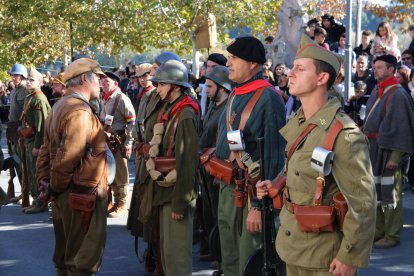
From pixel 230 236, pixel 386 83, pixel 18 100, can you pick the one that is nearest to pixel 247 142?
pixel 230 236

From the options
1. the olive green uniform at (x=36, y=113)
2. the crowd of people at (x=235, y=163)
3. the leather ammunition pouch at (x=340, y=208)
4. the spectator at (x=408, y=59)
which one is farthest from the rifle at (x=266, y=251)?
the spectator at (x=408, y=59)

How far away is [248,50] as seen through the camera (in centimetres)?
564

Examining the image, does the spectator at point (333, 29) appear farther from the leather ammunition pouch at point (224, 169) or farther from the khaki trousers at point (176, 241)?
the leather ammunition pouch at point (224, 169)

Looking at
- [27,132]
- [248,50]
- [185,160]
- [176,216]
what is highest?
[248,50]

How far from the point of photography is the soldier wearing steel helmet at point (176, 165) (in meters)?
6.17

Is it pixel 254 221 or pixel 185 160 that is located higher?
pixel 185 160

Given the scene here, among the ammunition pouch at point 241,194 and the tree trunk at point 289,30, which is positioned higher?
the tree trunk at point 289,30

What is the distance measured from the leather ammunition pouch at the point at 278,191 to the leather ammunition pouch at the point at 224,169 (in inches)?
34.4

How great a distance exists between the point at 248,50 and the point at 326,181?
1875mm

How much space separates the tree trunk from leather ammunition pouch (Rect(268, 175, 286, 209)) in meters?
14.4

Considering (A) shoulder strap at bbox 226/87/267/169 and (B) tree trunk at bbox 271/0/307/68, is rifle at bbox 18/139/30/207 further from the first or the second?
(B) tree trunk at bbox 271/0/307/68

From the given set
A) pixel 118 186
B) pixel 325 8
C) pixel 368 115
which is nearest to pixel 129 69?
pixel 118 186

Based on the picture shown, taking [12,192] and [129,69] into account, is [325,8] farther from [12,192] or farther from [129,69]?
[12,192]

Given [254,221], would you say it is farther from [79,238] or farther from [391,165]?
[391,165]
